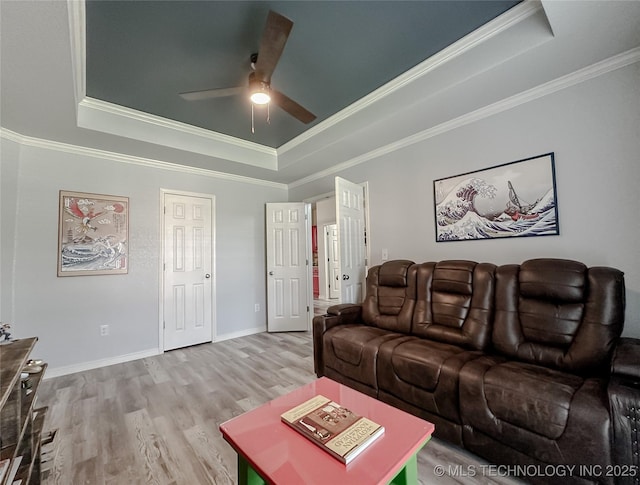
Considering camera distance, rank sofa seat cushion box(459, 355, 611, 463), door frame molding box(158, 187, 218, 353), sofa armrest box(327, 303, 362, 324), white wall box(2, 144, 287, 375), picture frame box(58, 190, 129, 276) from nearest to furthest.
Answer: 1. sofa seat cushion box(459, 355, 611, 463)
2. sofa armrest box(327, 303, 362, 324)
3. white wall box(2, 144, 287, 375)
4. picture frame box(58, 190, 129, 276)
5. door frame molding box(158, 187, 218, 353)

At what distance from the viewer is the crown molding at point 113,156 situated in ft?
9.29

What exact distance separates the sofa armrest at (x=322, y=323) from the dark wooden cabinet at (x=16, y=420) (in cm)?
188

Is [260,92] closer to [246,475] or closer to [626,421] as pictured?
[246,475]

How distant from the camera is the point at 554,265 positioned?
6.14ft

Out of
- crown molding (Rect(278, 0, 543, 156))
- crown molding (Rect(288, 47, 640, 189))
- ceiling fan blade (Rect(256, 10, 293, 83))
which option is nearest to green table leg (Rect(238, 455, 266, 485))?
ceiling fan blade (Rect(256, 10, 293, 83))

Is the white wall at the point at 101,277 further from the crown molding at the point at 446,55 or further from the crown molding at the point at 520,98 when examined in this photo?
the crown molding at the point at 520,98

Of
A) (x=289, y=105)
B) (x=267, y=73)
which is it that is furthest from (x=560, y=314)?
(x=267, y=73)

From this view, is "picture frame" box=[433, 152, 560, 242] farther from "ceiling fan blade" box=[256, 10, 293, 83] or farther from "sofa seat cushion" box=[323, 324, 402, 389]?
"ceiling fan blade" box=[256, 10, 293, 83]

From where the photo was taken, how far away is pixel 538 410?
136 cm

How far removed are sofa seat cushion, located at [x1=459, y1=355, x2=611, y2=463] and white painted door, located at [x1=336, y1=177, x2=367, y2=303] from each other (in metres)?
1.74

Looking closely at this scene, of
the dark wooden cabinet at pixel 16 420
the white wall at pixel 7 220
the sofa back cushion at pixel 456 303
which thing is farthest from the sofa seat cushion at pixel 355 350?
the white wall at pixel 7 220

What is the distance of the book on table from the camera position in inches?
40.5

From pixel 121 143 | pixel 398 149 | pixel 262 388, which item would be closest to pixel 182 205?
pixel 121 143

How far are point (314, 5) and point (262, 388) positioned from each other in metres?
3.02
